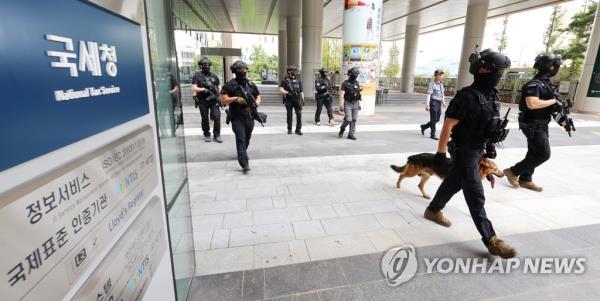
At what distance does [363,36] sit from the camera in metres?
11.0

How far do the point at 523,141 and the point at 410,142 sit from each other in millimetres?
3180

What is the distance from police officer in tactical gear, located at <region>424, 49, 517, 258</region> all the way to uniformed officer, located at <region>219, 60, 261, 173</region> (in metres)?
3.12

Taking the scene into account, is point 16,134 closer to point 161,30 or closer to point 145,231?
point 145,231

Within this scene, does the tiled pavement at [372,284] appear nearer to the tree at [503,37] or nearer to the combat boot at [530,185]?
the combat boot at [530,185]

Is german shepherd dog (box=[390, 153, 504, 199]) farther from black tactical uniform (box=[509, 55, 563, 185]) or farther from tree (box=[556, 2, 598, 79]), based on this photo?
tree (box=[556, 2, 598, 79])

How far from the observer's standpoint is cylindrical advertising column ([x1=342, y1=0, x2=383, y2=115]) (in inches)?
428

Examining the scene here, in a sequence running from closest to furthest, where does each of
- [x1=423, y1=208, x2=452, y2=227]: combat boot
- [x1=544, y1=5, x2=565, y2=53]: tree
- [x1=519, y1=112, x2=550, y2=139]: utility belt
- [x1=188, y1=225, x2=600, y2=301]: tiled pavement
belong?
[x1=188, y1=225, x2=600, y2=301]: tiled pavement < [x1=423, y1=208, x2=452, y2=227]: combat boot < [x1=519, y1=112, x2=550, y2=139]: utility belt < [x1=544, y1=5, x2=565, y2=53]: tree

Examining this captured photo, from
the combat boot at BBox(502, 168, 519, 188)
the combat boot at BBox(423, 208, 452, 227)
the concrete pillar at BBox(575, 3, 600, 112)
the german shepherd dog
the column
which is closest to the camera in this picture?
the german shepherd dog

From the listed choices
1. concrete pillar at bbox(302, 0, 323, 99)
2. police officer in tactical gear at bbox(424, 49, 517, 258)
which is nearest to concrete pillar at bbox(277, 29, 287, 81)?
concrete pillar at bbox(302, 0, 323, 99)

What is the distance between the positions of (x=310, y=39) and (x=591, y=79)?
43.6 feet

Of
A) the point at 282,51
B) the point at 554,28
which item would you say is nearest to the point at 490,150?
the point at 282,51

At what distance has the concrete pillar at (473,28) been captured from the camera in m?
17.5

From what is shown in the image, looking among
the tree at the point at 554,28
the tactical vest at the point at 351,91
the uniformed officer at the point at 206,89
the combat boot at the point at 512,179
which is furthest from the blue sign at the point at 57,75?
the tree at the point at 554,28

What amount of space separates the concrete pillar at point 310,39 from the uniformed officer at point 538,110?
1335cm
